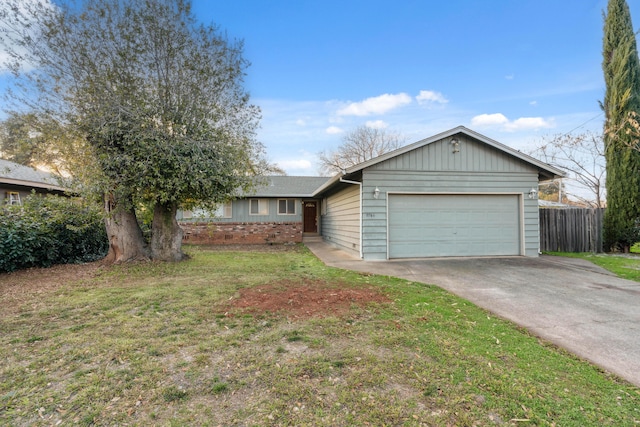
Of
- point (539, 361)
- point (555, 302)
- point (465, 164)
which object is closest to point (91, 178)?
point (539, 361)

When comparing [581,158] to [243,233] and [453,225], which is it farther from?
[243,233]

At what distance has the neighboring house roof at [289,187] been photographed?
1628 centimetres

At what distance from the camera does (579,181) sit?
16.9 m

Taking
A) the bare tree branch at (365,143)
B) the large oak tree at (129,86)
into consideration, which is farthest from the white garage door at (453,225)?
the bare tree branch at (365,143)

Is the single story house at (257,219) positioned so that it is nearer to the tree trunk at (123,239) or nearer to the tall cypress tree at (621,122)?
the tree trunk at (123,239)

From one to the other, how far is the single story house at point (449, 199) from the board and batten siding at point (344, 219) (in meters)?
0.15

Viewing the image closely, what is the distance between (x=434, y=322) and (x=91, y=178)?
747 cm

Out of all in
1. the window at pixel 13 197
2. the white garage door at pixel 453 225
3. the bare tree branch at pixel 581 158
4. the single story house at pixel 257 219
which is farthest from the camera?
the single story house at pixel 257 219

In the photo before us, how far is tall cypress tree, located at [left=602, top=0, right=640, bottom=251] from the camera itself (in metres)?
9.92

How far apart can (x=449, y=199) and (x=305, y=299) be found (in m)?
6.49

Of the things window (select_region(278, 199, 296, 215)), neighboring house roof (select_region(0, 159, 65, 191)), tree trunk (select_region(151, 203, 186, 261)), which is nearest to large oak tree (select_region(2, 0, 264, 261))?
tree trunk (select_region(151, 203, 186, 261))

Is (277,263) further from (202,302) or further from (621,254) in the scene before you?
(621,254)

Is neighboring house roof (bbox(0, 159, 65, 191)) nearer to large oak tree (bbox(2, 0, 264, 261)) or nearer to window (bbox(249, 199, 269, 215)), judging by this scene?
large oak tree (bbox(2, 0, 264, 261))

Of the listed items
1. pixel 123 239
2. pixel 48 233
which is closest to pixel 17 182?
pixel 48 233
